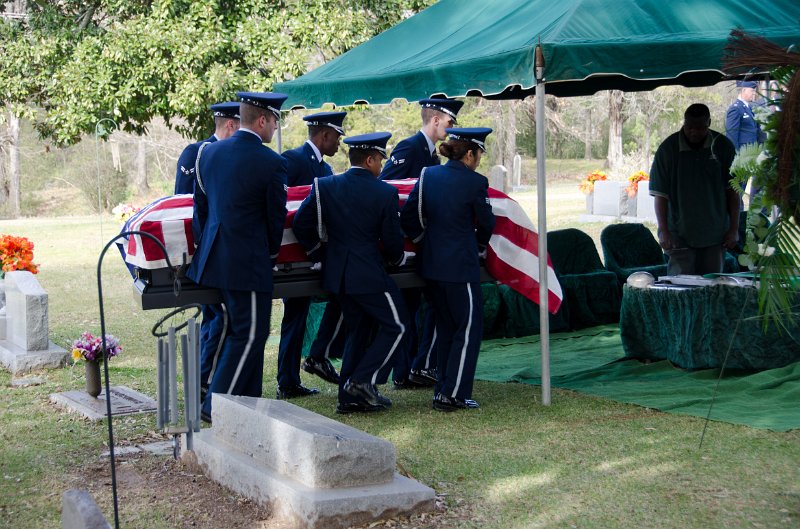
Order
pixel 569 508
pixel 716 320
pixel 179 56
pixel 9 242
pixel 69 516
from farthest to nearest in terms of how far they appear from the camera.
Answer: pixel 179 56, pixel 9 242, pixel 716 320, pixel 569 508, pixel 69 516

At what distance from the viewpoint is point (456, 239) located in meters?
6.13

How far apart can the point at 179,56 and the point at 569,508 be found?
818 centimetres

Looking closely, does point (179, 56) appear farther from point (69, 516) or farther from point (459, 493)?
point (69, 516)

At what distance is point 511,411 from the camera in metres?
6.15

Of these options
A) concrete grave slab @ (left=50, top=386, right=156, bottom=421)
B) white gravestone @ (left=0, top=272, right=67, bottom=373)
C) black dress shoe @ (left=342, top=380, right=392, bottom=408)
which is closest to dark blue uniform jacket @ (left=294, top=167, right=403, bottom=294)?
black dress shoe @ (left=342, top=380, right=392, bottom=408)

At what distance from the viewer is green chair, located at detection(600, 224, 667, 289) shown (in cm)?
924

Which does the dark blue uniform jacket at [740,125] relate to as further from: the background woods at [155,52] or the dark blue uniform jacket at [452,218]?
the dark blue uniform jacket at [452,218]

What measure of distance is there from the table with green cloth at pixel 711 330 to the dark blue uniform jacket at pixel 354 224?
2069mm

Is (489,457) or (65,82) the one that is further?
(65,82)

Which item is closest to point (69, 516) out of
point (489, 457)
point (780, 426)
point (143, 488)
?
point (143, 488)

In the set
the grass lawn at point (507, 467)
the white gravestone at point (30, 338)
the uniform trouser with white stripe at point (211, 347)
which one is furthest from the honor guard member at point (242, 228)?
the white gravestone at point (30, 338)

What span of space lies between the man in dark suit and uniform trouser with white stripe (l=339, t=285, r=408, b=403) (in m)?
0.81

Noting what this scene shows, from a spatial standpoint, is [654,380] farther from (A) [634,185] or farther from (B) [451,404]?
(A) [634,185]

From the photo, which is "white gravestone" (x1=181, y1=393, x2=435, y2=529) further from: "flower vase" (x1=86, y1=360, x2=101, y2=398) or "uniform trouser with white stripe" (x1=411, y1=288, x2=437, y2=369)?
"uniform trouser with white stripe" (x1=411, y1=288, x2=437, y2=369)
